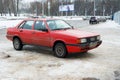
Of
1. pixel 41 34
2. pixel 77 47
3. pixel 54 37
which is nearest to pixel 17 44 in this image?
pixel 41 34

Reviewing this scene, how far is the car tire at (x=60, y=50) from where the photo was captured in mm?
10909

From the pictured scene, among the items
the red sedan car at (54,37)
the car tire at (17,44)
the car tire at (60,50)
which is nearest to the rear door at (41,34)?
the red sedan car at (54,37)

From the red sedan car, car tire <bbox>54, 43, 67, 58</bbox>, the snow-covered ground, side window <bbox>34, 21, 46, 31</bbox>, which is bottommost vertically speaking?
the snow-covered ground

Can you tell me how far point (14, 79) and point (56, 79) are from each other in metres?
1.12

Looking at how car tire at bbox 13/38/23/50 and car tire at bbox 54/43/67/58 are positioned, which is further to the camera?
car tire at bbox 13/38/23/50

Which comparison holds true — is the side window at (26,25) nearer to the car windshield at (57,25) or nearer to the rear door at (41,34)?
the rear door at (41,34)

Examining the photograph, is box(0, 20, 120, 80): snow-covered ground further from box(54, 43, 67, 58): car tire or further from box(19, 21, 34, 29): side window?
box(19, 21, 34, 29): side window

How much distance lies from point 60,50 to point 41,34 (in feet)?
3.95

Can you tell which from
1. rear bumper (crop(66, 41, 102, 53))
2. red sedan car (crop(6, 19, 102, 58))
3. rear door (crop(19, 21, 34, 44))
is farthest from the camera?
rear door (crop(19, 21, 34, 44))

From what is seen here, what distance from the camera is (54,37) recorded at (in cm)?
1122

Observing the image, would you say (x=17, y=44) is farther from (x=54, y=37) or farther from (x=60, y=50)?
(x=60, y=50)

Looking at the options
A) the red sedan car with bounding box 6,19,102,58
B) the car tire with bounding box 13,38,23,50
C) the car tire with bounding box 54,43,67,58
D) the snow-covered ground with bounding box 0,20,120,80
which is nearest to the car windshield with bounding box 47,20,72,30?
the red sedan car with bounding box 6,19,102,58

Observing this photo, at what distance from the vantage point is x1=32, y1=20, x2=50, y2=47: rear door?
1158 cm

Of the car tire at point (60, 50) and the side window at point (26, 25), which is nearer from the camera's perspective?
the car tire at point (60, 50)
